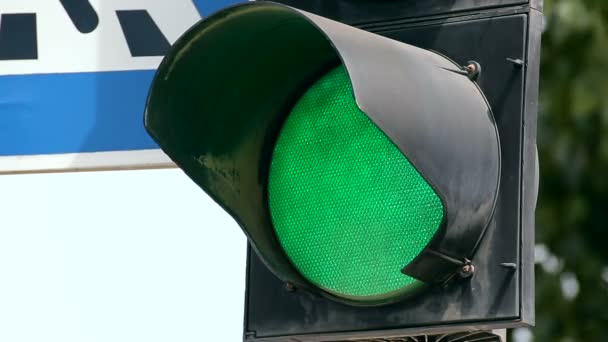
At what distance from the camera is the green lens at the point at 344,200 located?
9.39 ft

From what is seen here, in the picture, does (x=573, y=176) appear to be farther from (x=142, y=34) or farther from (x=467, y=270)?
(x=467, y=270)

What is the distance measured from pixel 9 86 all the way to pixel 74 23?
17 cm

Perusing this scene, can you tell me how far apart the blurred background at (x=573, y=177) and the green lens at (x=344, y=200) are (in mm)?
3146

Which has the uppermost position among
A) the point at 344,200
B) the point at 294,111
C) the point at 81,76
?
the point at 81,76

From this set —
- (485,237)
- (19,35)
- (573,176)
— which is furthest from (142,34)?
(573,176)

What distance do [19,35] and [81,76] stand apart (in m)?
0.14

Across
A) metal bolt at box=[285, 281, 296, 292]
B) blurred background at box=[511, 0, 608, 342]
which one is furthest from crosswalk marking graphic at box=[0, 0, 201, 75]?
blurred background at box=[511, 0, 608, 342]

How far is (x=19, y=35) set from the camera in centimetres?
356

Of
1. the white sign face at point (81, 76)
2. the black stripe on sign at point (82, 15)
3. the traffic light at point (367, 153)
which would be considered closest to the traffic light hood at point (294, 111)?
the traffic light at point (367, 153)

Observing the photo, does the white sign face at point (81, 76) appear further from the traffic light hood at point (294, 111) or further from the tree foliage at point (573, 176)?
the tree foliage at point (573, 176)

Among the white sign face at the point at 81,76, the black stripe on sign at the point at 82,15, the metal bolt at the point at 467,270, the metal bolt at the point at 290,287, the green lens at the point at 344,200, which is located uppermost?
the black stripe on sign at the point at 82,15

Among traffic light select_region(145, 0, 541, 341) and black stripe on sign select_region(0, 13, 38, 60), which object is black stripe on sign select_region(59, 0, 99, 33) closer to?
black stripe on sign select_region(0, 13, 38, 60)

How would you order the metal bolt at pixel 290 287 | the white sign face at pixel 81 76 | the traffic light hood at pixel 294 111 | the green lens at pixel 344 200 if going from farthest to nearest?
the white sign face at pixel 81 76 → the metal bolt at pixel 290 287 → the green lens at pixel 344 200 → the traffic light hood at pixel 294 111

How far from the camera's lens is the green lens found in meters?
2.86
